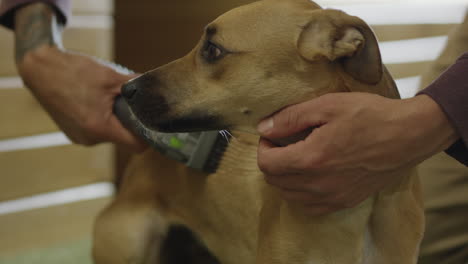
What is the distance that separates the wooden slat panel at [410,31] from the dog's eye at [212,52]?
272 mm

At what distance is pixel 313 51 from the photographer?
0.68 m

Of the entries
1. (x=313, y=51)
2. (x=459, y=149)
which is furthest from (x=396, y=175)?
(x=313, y=51)

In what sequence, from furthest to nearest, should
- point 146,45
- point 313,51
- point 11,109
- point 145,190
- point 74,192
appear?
point 74,192 → point 11,109 → point 145,190 → point 146,45 → point 313,51

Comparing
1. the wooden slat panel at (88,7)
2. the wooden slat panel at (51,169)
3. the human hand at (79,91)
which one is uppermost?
the human hand at (79,91)

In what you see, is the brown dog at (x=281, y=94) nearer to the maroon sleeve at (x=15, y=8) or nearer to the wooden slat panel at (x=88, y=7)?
the maroon sleeve at (x=15, y=8)

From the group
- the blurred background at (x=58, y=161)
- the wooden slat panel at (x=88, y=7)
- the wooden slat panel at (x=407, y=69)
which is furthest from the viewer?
the wooden slat panel at (x=88, y=7)

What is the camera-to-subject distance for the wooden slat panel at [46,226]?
64.2 inches

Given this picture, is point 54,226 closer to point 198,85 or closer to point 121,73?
point 121,73

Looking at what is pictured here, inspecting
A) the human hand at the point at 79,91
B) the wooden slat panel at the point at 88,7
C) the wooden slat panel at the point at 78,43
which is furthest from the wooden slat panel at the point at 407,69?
the wooden slat panel at the point at 88,7

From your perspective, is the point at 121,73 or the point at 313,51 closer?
the point at 313,51

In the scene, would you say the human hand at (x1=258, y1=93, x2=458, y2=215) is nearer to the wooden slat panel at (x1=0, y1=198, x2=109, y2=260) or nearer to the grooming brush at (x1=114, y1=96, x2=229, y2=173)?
the grooming brush at (x1=114, y1=96, x2=229, y2=173)

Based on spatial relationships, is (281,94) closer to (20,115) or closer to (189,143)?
(189,143)

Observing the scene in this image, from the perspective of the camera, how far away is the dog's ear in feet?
2.14

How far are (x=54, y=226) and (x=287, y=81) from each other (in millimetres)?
1259
